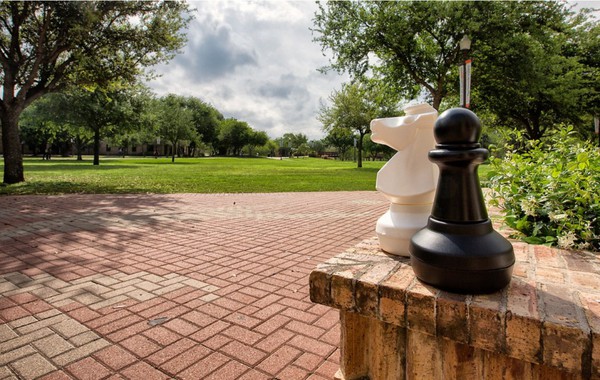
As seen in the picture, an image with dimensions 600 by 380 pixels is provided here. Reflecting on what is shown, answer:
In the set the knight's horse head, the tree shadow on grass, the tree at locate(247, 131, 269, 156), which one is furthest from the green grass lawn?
the tree at locate(247, 131, 269, 156)

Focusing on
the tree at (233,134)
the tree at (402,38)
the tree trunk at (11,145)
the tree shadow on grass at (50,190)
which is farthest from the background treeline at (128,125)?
the tree at (402,38)

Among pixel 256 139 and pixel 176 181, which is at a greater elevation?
pixel 256 139

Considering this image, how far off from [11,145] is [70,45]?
12.7 ft

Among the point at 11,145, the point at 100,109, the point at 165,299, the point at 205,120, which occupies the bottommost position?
the point at 165,299

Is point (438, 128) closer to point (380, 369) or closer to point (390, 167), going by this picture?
point (390, 167)

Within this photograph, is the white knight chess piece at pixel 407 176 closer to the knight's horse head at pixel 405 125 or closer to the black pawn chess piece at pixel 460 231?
the knight's horse head at pixel 405 125

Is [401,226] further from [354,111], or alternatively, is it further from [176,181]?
[354,111]

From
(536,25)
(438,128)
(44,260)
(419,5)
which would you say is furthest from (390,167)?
(536,25)

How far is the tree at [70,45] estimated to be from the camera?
11141mm

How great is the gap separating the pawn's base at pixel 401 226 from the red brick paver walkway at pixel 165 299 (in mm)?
886

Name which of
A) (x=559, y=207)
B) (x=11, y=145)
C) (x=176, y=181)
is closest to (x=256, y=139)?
(x=176, y=181)

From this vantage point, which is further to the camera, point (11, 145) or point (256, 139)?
point (256, 139)

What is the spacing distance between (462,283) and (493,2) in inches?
668

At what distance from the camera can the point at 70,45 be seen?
11352 millimetres
